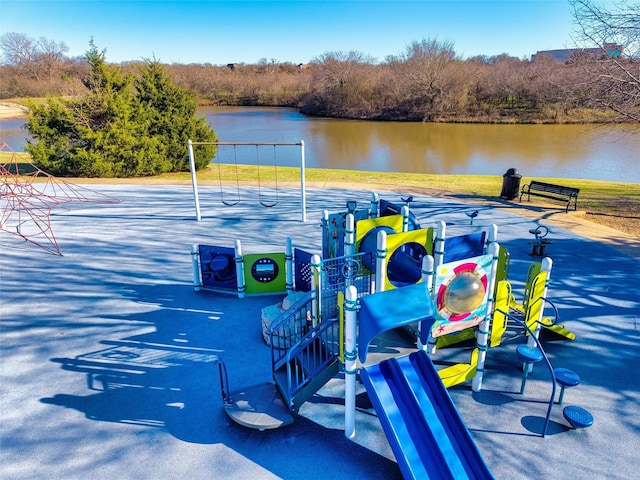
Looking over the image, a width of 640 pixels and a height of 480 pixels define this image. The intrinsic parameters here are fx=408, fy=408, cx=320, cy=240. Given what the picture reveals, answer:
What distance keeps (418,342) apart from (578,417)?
232cm

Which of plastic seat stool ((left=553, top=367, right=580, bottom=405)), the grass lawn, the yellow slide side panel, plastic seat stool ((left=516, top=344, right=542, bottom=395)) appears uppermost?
the grass lawn

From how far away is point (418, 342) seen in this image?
234 inches

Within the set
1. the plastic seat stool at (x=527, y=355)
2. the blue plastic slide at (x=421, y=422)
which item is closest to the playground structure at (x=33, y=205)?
the blue plastic slide at (x=421, y=422)

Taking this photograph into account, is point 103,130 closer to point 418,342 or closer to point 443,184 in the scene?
point 443,184

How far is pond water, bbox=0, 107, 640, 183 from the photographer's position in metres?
28.2

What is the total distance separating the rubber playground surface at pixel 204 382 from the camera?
17.0 ft

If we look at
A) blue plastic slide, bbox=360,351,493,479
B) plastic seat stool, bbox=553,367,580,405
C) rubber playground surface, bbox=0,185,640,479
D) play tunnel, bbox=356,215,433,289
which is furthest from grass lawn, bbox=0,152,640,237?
blue plastic slide, bbox=360,351,493,479

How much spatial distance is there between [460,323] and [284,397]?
2.82m

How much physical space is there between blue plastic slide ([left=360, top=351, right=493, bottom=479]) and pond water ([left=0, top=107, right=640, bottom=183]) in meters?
19.4

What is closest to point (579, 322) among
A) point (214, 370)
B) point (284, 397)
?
point (284, 397)

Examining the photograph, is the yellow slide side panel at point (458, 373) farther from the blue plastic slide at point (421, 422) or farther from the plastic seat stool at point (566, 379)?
the plastic seat stool at point (566, 379)

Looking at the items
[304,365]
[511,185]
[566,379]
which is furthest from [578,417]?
[511,185]

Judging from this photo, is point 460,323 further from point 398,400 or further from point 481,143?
point 481,143

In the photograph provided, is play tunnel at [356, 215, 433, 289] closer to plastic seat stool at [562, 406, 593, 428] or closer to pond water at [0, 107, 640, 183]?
plastic seat stool at [562, 406, 593, 428]
